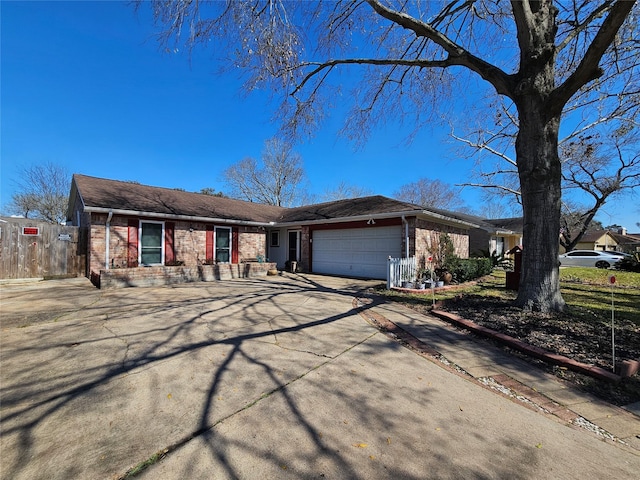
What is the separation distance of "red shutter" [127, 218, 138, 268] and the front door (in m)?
7.69

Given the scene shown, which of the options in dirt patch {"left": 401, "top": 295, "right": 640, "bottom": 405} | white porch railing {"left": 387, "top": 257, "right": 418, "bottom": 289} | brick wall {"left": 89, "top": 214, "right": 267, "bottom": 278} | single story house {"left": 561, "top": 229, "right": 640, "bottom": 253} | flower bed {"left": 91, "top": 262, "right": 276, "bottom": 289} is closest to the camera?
dirt patch {"left": 401, "top": 295, "right": 640, "bottom": 405}

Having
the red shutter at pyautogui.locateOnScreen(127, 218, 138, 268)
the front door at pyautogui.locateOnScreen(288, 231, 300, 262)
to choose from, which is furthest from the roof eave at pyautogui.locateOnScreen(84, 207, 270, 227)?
the front door at pyautogui.locateOnScreen(288, 231, 300, 262)

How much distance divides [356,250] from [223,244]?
21.2 ft

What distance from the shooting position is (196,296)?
7.97 m

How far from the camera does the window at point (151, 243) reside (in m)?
11.6

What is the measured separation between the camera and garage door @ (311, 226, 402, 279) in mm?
12180

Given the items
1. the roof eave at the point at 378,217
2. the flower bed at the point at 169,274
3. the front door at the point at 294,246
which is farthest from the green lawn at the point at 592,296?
the front door at the point at 294,246

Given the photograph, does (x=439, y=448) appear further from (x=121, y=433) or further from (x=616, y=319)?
(x=616, y=319)

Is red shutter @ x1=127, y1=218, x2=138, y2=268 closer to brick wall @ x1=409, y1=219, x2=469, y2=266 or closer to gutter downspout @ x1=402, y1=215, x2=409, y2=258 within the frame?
gutter downspout @ x1=402, y1=215, x2=409, y2=258

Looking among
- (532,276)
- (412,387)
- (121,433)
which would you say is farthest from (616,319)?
(121,433)

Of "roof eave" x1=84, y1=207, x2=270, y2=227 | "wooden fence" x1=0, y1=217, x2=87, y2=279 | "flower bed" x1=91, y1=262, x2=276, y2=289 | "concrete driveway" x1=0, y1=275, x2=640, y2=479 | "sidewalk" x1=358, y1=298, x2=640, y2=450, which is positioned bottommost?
"sidewalk" x1=358, y1=298, x2=640, y2=450

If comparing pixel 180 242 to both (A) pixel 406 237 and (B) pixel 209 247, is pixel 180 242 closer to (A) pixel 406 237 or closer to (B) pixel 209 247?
(B) pixel 209 247

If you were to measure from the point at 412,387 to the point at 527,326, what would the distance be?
10.8 feet

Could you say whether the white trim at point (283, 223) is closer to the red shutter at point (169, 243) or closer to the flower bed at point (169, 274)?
the red shutter at point (169, 243)
